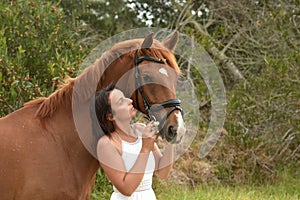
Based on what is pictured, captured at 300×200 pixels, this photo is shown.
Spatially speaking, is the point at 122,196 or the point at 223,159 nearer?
the point at 122,196

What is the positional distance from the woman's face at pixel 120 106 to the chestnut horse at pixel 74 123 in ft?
0.35

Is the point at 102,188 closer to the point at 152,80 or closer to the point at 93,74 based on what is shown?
the point at 93,74

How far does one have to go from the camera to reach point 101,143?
10.5 feet

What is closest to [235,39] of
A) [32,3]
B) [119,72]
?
[32,3]

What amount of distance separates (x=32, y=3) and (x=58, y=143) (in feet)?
11.2

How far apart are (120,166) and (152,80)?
0.56 meters

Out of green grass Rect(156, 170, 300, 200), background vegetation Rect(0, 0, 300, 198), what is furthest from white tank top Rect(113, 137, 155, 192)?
green grass Rect(156, 170, 300, 200)

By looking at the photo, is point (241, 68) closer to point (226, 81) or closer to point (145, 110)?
point (226, 81)

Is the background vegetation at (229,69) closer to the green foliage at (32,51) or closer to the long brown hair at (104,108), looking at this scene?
the green foliage at (32,51)

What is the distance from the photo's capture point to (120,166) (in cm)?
316

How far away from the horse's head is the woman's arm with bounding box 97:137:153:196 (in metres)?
0.21

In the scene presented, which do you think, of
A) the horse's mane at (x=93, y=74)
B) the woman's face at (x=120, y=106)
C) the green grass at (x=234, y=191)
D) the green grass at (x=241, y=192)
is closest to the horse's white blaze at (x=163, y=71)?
the horse's mane at (x=93, y=74)

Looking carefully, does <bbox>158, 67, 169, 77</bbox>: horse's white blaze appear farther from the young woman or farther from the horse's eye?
the young woman

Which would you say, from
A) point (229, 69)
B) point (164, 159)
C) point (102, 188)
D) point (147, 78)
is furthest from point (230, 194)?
point (147, 78)
